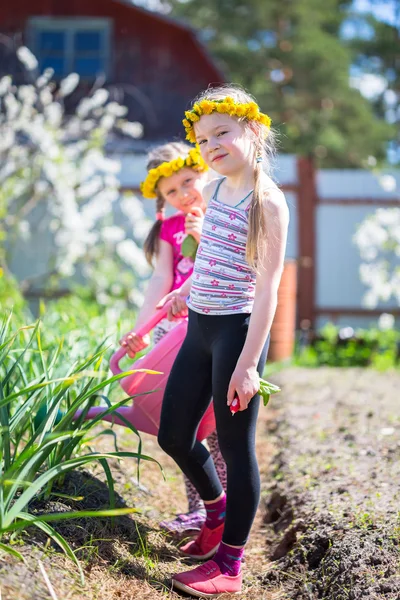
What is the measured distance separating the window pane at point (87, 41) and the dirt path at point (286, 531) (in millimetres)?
10186

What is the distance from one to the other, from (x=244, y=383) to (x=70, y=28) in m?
11.9

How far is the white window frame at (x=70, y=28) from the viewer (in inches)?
502

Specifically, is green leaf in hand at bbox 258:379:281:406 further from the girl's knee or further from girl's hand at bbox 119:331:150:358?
girl's hand at bbox 119:331:150:358

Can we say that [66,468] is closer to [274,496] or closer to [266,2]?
[274,496]

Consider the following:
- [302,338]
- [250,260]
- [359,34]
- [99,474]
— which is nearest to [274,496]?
[99,474]

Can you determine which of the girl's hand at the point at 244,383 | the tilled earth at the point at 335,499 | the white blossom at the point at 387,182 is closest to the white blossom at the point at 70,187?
the white blossom at the point at 387,182

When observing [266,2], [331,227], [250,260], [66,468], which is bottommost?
[66,468]

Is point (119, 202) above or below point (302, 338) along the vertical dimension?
above

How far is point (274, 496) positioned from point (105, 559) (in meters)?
1.14

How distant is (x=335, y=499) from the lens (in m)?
2.66

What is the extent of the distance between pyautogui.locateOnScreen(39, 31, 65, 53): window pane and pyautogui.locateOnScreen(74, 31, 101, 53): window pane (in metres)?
0.24

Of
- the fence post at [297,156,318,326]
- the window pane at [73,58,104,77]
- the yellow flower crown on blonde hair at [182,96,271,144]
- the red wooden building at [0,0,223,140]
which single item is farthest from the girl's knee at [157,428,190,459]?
the window pane at [73,58,104,77]

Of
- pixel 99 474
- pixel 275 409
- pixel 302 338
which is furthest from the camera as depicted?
pixel 302 338

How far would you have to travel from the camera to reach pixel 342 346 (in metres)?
7.25
